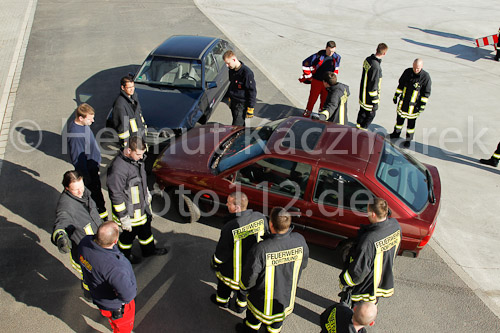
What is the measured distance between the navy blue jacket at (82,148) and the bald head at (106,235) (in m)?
2.39

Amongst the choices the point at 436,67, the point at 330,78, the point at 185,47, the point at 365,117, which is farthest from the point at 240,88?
the point at 436,67

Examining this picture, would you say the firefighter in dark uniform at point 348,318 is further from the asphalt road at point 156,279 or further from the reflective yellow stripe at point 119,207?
the reflective yellow stripe at point 119,207

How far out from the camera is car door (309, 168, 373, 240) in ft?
15.9

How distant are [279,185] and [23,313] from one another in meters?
3.41

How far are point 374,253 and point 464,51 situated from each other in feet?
39.6

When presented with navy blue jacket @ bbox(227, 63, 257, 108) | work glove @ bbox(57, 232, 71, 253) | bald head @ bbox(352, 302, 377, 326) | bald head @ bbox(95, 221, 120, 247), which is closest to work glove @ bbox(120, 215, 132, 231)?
work glove @ bbox(57, 232, 71, 253)

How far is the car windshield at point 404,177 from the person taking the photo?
16.0 feet

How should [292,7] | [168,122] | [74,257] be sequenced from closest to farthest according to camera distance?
1. [74,257]
2. [168,122]
3. [292,7]

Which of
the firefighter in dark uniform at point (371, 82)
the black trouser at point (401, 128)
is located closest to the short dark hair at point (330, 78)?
the firefighter in dark uniform at point (371, 82)

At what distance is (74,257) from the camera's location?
4.18 meters

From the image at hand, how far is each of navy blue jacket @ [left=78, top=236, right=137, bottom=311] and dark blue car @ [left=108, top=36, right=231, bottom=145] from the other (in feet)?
11.6

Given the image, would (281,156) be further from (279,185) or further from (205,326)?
(205,326)

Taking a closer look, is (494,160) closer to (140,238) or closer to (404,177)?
(404,177)

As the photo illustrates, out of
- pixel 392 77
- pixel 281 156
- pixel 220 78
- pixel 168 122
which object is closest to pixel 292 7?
pixel 392 77
